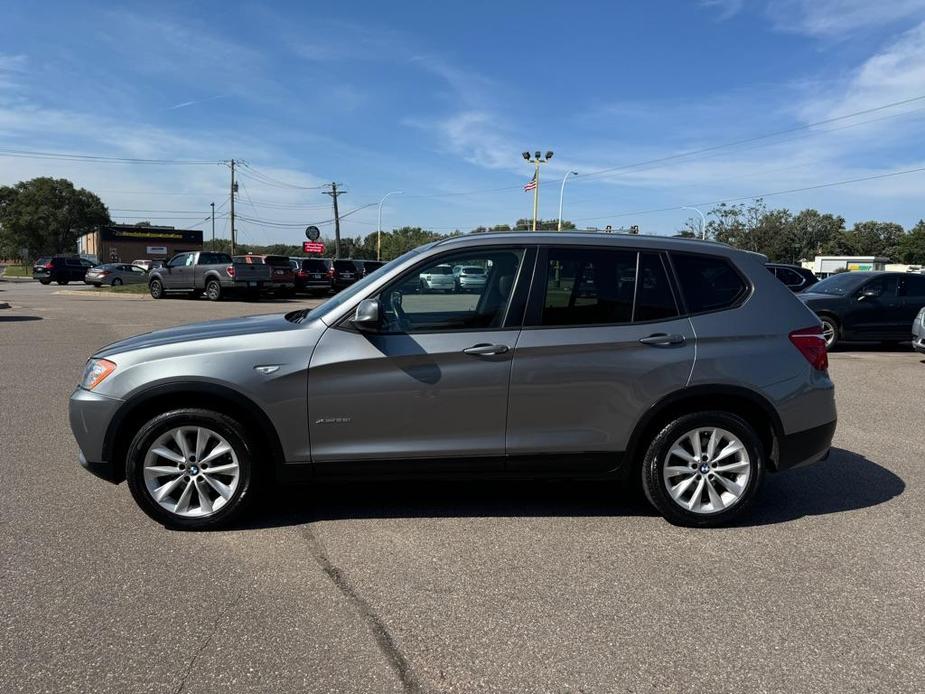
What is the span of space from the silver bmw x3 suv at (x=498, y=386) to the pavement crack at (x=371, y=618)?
17.6 inches

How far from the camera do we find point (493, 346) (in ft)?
12.8

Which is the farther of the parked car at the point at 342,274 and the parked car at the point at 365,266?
the parked car at the point at 365,266

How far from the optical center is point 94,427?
151 inches

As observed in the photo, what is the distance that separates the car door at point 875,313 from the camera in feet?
41.3

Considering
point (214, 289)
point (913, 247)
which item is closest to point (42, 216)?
point (214, 289)

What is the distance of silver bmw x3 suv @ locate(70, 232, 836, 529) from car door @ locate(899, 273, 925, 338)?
10.5m

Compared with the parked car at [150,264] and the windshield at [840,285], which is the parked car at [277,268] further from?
the windshield at [840,285]

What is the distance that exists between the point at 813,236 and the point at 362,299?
10821 cm

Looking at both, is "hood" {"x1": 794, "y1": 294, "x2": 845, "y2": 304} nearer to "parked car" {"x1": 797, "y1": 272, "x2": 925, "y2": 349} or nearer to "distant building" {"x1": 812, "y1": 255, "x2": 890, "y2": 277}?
"parked car" {"x1": 797, "y1": 272, "x2": 925, "y2": 349}

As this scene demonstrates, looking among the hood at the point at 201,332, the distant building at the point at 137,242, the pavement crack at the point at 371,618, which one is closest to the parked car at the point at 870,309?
the hood at the point at 201,332

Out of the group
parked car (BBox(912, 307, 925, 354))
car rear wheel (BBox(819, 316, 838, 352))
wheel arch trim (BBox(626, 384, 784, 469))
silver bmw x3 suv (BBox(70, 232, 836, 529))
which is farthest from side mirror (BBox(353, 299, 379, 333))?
car rear wheel (BBox(819, 316, 838, 352))

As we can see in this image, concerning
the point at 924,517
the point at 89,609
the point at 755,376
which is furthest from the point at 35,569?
the point at 924,517

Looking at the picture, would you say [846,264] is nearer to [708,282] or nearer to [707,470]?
[708,282]

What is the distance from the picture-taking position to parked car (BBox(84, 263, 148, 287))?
36969 mm
